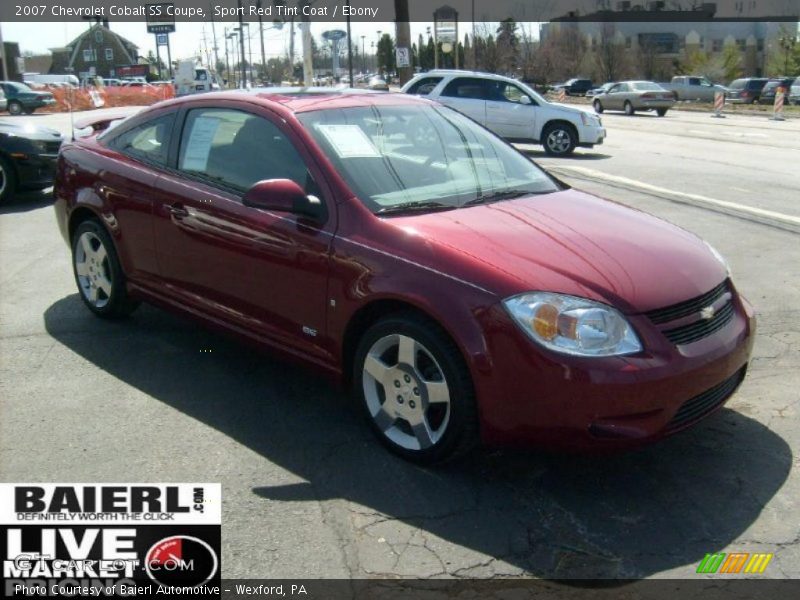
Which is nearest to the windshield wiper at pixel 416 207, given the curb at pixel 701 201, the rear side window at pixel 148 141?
the rear side window at pixel 148 141

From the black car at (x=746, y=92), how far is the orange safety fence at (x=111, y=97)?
96.3 feet

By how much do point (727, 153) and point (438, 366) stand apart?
1456 centimetres

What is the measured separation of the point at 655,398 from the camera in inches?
128

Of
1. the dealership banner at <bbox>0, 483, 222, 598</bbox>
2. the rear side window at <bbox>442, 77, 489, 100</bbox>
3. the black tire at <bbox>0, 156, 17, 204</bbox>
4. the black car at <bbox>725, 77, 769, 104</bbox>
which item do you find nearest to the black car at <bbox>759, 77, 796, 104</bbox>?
the black car at <bbox>725, 77, 769, 104</bbox>

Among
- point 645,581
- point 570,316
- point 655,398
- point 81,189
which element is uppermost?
point 81,189

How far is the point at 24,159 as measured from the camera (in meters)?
10.7

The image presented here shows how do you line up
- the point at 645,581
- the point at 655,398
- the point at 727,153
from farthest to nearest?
the point at 727,153
the point at 655,398
the point at 645,581

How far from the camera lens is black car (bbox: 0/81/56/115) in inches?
1412

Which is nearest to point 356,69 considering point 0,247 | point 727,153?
point 727,153

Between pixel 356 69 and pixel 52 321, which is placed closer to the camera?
pixel 52 321

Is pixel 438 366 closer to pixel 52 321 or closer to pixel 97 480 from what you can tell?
pixel 97 480

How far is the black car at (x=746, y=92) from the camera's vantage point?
42.2m

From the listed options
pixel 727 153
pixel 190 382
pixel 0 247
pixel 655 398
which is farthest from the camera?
pixel 727 153
